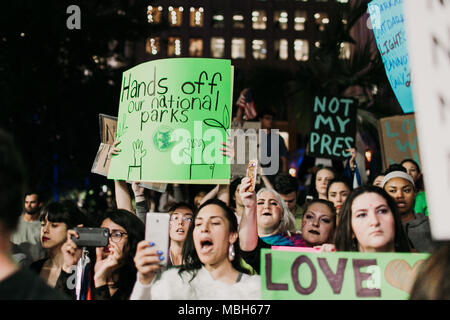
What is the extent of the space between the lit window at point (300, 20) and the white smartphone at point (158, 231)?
2317 inches

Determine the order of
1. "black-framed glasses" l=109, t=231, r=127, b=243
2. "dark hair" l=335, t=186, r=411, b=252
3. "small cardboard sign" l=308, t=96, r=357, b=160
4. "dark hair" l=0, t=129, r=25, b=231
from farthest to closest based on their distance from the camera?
"small cardboard sign" l=308, t=96, r=357, b=160 < "black-framed glasses" l=109, t=231, r=127, b=243 < "dark hair" l=335, t=186, r=411, b=252 < "dark hair" l=0, t=129, r=25, b=231

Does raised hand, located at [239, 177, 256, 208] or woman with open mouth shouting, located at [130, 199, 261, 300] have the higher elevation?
raised hand, located at [239, 177, 256, 208]

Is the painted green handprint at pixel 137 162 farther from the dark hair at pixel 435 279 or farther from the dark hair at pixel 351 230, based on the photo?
the dark hair at pixel 435 279

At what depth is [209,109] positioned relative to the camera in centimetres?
362

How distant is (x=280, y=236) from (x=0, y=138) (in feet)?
9.16

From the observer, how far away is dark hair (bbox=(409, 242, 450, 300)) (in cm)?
180

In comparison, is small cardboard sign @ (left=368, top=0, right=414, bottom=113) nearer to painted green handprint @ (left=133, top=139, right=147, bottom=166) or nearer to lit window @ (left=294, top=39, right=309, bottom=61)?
painted green handprint @ (left=133, top=139, right=147, bottom=166)

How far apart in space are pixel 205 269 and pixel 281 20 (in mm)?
59074

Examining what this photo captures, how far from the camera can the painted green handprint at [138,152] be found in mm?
3494

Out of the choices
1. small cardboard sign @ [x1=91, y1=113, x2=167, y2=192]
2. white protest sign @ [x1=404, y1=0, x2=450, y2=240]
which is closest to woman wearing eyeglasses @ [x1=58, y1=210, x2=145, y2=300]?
small cardboard sign @ [x1=91, y1=113, x2=167, y2=192]

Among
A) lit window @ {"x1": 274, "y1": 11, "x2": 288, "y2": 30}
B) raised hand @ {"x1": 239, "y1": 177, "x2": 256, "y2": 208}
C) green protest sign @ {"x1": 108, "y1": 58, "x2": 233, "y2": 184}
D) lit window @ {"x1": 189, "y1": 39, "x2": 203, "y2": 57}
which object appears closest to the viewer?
raised hand @ {"x1": 239, "y1": 177, "x2": 256, "y2": 208}

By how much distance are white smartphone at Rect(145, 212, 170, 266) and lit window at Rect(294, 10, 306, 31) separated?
58.9m

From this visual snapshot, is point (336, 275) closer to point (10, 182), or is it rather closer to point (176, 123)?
point (176, 123)
